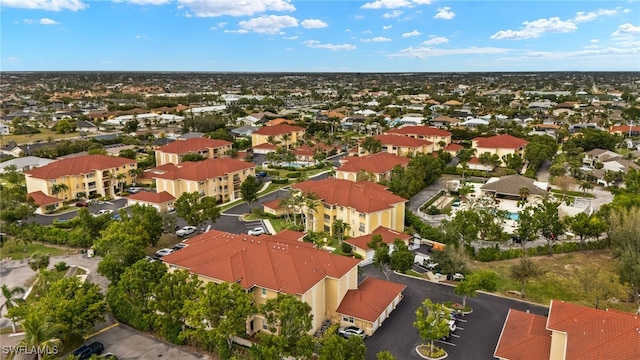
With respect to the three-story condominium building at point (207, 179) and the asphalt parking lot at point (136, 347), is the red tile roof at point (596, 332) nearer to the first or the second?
the asphalt parking lot at point (136, 347)

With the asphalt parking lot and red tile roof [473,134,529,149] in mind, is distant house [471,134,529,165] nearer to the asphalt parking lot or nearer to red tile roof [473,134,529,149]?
red tile roof [473,134,529,149]

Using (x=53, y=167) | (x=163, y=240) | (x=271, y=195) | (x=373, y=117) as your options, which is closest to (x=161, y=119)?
(x=373, y=117)

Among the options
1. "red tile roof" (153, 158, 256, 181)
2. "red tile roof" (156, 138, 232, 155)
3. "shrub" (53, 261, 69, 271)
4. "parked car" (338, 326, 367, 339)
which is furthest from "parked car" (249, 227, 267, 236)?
"red tile roof" (156, 138, 232, 155)

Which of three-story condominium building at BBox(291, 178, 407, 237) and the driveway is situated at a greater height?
three-story condominium building at BBox(291, 178, 407, 237)

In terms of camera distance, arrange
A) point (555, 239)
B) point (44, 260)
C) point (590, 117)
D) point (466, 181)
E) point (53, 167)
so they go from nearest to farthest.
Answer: point (44, 260), point (555, 239), point (53, 167), point (466, 181), point (590, 117)

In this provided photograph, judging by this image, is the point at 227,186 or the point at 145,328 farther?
the point at 227,186

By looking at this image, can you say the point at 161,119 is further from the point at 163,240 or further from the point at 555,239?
the point at 555,239
